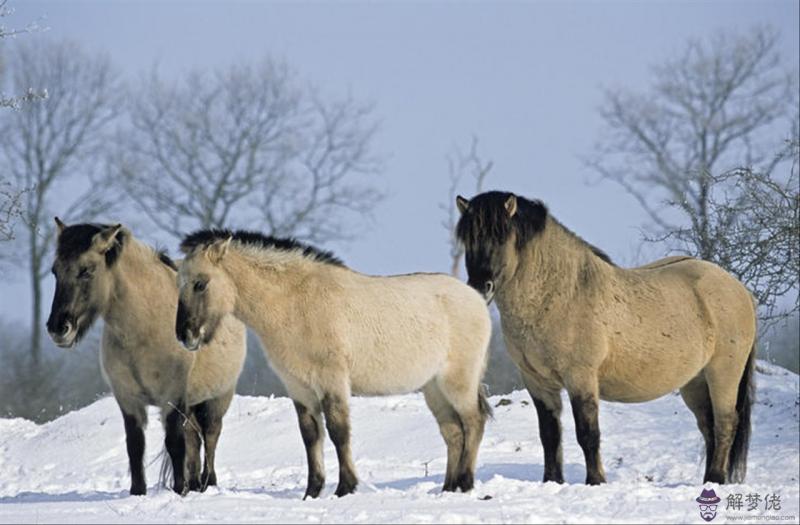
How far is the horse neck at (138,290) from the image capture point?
366 inches

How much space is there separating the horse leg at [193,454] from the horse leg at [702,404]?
4611mm

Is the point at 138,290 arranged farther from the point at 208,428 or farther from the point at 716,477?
the point at 716,477

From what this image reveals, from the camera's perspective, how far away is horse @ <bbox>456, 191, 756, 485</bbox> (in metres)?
8.93

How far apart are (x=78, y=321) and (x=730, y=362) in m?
5.72

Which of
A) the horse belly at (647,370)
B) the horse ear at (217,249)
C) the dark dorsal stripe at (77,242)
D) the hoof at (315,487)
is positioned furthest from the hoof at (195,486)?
the horse belly at (647,370)

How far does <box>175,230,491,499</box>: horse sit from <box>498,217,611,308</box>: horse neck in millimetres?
672

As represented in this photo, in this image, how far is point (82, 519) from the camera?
6.71 m

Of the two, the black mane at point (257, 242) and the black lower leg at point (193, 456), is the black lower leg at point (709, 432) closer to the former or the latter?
the black mane at point (257, 242)

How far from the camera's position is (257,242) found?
9039 millimetres

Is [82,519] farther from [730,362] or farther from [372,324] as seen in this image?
[730,362]

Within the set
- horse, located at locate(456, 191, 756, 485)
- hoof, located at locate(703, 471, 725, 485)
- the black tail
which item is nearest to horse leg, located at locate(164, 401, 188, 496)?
horse, located at locate(456, 191, 756, 485)

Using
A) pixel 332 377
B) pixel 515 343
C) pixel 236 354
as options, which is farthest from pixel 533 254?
pixel 236 354

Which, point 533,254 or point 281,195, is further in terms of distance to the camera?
point 281,195

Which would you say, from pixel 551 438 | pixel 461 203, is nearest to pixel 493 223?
pixel 461 203
